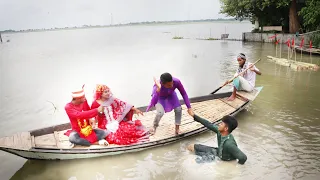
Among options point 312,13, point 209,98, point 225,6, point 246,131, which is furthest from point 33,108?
point 225,6

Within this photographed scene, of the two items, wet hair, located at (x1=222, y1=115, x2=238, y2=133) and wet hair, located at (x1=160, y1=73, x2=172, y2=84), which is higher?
wet hair, located at (x1=160, y1=73, x2=172, y2=84)

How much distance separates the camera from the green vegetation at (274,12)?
75.5 ft

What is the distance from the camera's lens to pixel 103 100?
5254 millimetres

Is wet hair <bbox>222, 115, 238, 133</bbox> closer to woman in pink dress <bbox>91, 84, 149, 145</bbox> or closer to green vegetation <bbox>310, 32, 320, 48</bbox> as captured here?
woman in pink dress <bbox>91, 84, 149, 145</bbox>

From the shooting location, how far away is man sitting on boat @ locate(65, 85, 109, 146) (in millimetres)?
4977

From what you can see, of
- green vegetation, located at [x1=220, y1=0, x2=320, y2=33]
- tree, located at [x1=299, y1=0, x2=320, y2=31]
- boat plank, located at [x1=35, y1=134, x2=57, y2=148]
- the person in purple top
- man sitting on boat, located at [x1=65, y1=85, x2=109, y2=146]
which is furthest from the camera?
green vegetation, located at [x1=220, y1=0, x2=320, y2=33]

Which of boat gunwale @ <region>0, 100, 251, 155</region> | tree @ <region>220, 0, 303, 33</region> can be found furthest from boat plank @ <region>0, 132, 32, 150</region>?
tree @ <region>220, 0, 303, 33</region>

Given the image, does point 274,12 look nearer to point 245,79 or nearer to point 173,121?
point 245,79

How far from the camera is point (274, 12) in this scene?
28.0 m

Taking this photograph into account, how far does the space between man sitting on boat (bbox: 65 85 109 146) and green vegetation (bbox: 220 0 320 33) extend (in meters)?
20.6

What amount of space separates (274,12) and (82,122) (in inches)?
1092

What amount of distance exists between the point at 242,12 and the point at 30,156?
89.2 ft

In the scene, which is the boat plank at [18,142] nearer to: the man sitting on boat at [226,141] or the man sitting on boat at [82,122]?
the man sitting on boat at [82,122]

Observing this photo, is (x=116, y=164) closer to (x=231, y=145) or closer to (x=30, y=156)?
(x=30, y=156)
